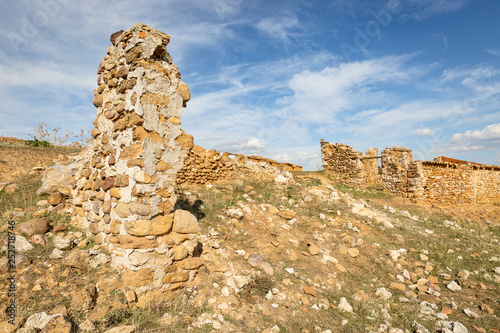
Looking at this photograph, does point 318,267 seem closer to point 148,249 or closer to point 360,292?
point 360,292

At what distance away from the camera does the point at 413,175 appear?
12234 millimetres

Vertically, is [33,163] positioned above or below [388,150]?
below

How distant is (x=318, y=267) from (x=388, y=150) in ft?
33.7

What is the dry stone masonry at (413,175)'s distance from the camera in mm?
12398

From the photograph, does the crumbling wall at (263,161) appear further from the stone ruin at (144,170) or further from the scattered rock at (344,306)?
the scattered rock at (344,306)

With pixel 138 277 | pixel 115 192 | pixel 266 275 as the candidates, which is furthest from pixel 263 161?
pixel 138 277

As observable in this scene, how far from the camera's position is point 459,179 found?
1268 centimetres

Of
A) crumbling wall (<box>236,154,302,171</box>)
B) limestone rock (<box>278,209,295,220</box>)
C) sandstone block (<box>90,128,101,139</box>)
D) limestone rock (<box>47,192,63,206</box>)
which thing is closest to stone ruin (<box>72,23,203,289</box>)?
sandstone block (<box>90,128,101,139</box>)

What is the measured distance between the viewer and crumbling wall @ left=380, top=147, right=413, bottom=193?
12.6 m

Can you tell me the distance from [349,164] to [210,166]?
7.69 m

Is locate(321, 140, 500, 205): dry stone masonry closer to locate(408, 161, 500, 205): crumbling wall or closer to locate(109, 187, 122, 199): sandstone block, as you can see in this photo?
locate(408, 161, 500, 205): crumbling wall

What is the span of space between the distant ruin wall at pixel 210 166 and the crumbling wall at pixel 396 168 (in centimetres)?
624

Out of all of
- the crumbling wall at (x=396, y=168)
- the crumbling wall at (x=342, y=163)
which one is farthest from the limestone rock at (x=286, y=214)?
the crumbling wall at (x=396, y=168)

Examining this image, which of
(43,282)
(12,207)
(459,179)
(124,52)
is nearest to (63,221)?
(12,207)
